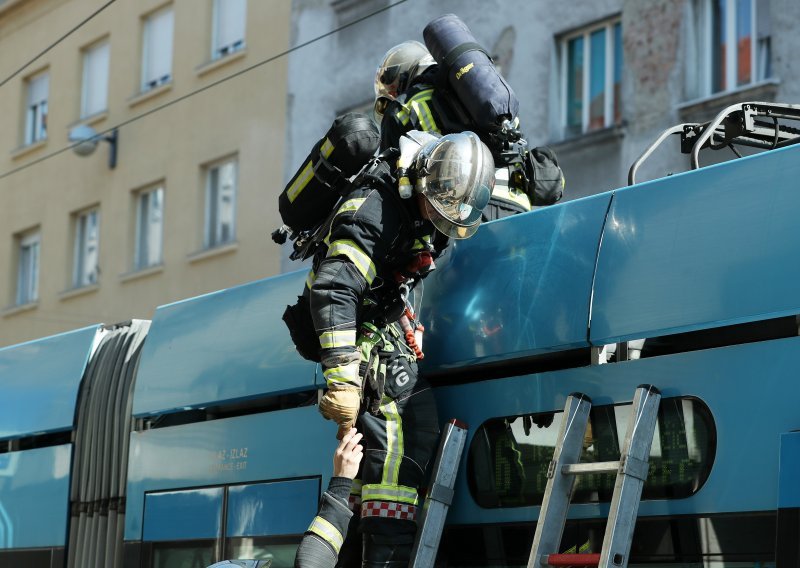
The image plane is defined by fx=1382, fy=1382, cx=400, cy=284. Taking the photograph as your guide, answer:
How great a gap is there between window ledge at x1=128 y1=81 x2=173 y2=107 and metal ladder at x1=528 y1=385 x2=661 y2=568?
18.6 meters

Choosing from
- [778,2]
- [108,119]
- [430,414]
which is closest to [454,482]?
[430,414]

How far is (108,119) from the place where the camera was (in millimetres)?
23359

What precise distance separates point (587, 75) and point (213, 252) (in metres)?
7.16

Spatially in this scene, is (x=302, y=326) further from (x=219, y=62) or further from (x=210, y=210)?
(x=219, y=62)

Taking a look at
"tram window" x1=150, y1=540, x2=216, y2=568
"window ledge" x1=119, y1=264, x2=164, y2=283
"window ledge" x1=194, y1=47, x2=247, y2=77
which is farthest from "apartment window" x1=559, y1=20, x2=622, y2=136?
"tram window" x1=150, y1=540, x2=216, y2=568

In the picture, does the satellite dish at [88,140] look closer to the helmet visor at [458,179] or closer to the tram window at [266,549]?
the tram window at [266,549]

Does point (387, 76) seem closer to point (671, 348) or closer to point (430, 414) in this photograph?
point (430, 414)

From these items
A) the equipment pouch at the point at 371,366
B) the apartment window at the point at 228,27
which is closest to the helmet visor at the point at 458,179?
the equipment pouch at the point at 371,366

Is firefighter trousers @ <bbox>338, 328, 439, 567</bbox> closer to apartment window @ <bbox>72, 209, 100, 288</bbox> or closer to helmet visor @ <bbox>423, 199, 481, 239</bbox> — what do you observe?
helmet visor @ <bbox>423, 199, 481, 239</bbox>

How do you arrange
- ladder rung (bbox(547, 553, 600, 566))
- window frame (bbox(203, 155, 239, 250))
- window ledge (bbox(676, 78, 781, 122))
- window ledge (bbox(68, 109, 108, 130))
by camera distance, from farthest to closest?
window ledge (bbox(68, 109, 108, 130)) → window frame (bbox(203, 155, 239, 250)) → window ledge (bbox(676, 78, 781, 122)) → ladder rung (bbox(547, 553, 600, 566))

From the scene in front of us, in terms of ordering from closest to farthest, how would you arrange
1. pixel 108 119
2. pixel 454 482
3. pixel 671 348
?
pixel 671 348, pixel 454 482, pixel 108 119

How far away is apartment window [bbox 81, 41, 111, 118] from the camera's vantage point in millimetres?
23812

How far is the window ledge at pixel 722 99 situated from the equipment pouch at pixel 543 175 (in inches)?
335

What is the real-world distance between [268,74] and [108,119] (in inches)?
180
